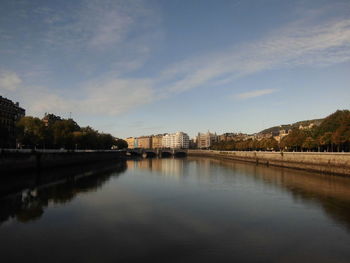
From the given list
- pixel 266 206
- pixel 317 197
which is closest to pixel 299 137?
pixel 317 197

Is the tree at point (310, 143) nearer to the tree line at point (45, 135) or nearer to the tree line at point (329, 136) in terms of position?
the tree line at point (329, 136)

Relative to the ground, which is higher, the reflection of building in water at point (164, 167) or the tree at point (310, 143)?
the tree at point (310, 143)

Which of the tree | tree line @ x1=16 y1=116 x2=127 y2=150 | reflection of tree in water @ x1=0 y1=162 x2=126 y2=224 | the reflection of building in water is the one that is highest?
tree line @ x1=16 y1=116 x2=127 y2=150

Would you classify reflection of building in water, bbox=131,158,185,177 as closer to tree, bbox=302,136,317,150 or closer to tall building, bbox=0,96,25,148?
tree, bbox=302,136,317,150

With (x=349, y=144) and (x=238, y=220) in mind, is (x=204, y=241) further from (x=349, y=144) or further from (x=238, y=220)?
(x=349, y=144)

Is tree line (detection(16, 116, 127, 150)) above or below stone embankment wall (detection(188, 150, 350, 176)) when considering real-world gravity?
above

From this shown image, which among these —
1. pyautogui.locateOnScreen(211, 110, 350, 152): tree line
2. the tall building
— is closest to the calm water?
pyautogui.locateOnScreen(211, 110, 350, 152): tree line

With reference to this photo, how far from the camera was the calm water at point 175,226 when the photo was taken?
16219 mm

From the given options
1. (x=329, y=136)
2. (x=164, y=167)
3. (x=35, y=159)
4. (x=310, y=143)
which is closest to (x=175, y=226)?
(x=35, y=159)

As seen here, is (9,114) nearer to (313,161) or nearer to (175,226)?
(313,161)

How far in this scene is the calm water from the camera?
53.2 feet

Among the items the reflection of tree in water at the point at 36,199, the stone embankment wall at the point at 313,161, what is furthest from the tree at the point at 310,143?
the reflection of tree in water at the point at 36,199

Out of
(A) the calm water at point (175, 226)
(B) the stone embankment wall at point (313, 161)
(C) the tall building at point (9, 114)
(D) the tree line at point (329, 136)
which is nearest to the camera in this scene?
(A) the calm water at point (175, 226)

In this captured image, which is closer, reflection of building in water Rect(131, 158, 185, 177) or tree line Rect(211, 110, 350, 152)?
tree line Rect(211, 110, 350, 152)
